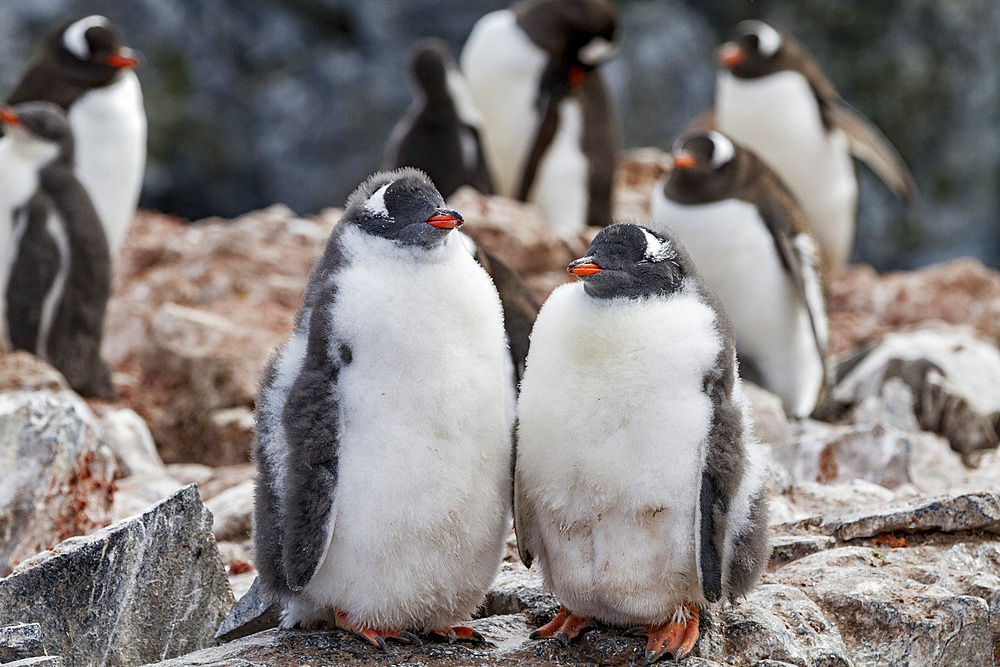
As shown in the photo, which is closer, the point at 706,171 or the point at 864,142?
the point at 706,171

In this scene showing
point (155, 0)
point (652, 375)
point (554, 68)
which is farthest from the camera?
point (155, 0)

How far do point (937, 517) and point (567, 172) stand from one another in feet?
21.1

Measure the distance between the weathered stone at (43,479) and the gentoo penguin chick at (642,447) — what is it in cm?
189

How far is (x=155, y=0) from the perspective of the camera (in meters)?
13.9

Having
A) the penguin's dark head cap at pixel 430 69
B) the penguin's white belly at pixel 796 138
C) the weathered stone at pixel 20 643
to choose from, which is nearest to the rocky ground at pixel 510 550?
the weathered stone at pixel 20 643

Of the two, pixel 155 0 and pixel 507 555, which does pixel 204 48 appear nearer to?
pixel 155 0

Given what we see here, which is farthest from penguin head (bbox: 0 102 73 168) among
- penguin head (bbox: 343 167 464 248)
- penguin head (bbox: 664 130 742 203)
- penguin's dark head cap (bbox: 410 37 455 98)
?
penguin head (bbox: 343 167 464 248)

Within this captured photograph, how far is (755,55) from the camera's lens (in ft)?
30.3

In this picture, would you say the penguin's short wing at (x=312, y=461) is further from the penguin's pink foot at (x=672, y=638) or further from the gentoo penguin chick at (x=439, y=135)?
the gentoo penguin chick at (x=439, y=135)

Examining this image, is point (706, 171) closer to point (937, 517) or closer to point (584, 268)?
point (937, 517)

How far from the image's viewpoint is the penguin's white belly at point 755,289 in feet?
20.7

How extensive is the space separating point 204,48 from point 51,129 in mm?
7378

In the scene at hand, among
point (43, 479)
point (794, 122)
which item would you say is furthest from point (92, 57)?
point (794, 122)

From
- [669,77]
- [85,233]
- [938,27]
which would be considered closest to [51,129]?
[85,233]
